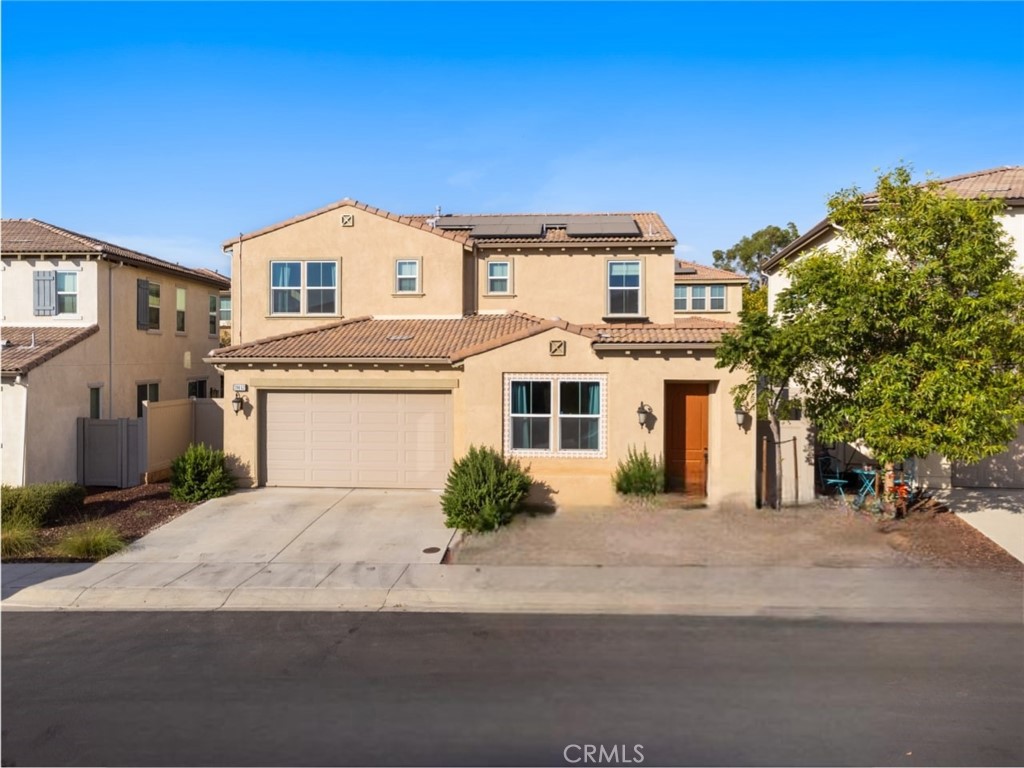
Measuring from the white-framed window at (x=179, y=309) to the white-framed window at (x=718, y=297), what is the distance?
2229cm

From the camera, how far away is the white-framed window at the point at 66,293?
679 inches

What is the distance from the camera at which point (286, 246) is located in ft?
60.3

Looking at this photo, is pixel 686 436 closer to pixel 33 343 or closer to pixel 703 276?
pixel 33 343

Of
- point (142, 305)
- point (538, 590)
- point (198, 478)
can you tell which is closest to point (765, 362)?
point (538, 590)

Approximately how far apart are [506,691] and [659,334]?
8.57 meters

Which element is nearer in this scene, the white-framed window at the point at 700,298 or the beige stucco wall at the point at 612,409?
the beige stucco wall at the point at 612,409

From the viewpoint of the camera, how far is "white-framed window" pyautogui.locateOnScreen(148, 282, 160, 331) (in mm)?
19609

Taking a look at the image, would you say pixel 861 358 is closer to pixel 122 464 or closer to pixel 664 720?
pixel 664 720

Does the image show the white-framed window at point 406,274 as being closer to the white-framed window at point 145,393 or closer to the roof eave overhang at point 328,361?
the roof eave overhang at point 328,361

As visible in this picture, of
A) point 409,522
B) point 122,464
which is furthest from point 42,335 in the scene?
point 409,522

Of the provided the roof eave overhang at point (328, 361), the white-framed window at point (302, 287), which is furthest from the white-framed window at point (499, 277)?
the roof eave overhang at point (328, 361)

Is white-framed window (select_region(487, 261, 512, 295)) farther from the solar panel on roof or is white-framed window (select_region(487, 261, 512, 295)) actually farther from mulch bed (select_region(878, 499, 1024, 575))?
mulch bed (select_region(878, 499, 1024, 575))

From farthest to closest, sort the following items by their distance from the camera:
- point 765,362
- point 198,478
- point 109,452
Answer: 1. point 109,452
2. point 198,478
3. point 765,362

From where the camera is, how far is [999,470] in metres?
14.3
